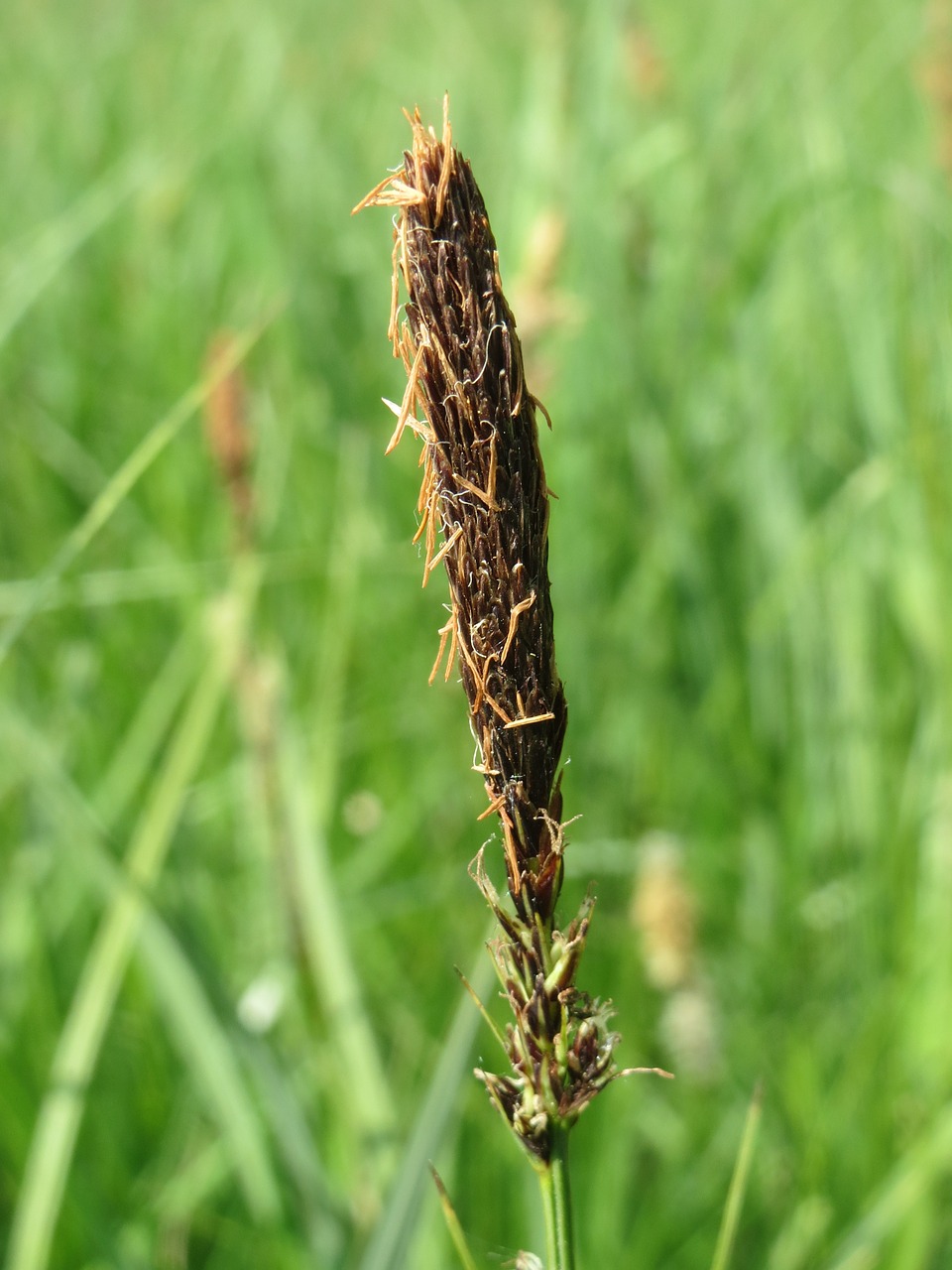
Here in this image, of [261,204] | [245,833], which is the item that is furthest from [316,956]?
[261,204]

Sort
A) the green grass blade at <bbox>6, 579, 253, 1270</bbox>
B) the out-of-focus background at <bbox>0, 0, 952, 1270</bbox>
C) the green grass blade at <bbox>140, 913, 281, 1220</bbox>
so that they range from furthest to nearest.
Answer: the out-of-focus background at <bbox>0, 0, 952, 1270</bbox> < the green grass blade at <bbox>140, 913, 281, 1220</bbox> < the green grass blade at <bbox>6, 579, 253, 1270</bbox>

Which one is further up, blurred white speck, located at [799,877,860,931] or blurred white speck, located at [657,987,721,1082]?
blurred white speck, located at [799,877,860,931]

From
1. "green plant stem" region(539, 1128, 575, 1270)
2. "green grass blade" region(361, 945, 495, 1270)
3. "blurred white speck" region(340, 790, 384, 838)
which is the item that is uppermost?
"blurred white speck" region(340, 790, 384, 838)

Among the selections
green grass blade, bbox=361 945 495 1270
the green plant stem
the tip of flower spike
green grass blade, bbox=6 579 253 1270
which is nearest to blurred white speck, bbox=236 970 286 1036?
green grass blade, bbox=6 579 253 1270

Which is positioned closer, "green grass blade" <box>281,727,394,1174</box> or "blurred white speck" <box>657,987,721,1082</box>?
"green grass blade" <box>281,727,394,1174</box>

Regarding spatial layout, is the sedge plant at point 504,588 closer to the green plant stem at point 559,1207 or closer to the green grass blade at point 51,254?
the green plant stem at point 559,1207

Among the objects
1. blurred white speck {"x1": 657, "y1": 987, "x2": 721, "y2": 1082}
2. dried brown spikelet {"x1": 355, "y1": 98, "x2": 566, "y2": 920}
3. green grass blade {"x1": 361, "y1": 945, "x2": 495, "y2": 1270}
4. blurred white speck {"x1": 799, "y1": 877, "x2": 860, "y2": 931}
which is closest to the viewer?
dried brown spikelet {"x1": 355, "y1": 98, "x2": 566, "y2": 920}

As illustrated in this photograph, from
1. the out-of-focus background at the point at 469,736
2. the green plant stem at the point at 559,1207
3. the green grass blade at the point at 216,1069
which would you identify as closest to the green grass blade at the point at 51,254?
the out-of-focus background at the point at 469,736

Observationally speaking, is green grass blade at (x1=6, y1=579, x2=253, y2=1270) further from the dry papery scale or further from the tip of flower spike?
the tip of flower spike
